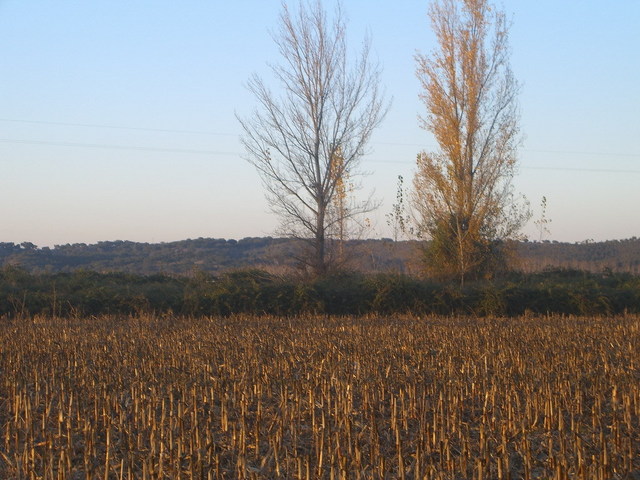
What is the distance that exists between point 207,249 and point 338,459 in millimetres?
53474

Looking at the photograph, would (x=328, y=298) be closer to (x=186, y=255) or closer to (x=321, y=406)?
(x=321, y=406)

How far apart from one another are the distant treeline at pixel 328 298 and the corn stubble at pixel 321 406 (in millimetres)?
6315

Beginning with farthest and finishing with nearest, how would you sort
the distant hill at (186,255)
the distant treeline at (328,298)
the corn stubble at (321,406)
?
the distant hill at (186,255) < the distant treeline at (328,298) < the corn stubble at (321,406)

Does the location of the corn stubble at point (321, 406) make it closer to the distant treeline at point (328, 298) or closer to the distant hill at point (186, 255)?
the distant treeline at point (328, 298)

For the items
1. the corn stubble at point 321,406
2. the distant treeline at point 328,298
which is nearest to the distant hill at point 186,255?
the distant treeline at point 328,298

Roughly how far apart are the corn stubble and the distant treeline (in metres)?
6.32

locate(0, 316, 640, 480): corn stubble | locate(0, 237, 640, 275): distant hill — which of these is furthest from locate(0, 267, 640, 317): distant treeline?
locate(0, 237, 640, 275): distant hill

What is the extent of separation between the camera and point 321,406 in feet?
25.5

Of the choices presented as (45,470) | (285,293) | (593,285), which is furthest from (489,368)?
(593,285)

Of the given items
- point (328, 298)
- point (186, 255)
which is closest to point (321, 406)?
point (328, 298)

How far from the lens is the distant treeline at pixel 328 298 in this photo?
816 inches

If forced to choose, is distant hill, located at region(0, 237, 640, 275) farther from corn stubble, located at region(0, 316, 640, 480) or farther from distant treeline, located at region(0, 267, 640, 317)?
corn stubble, located at region(0, 316, 640, 480)

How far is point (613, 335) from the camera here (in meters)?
14.4

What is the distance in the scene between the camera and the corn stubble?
5.83 m
